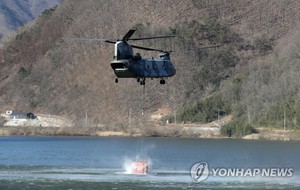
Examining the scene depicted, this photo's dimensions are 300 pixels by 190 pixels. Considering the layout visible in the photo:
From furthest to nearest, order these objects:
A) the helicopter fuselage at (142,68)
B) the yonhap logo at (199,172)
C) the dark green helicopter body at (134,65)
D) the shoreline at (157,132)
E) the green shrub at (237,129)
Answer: the green shrub at (237,129)
the shoreline at (157,132)
the yonhap logo at (199,172)
the helicopter fuselage at (142,68)
the dark green helicopter body at (134,65)

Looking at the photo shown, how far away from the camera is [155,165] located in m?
83.0

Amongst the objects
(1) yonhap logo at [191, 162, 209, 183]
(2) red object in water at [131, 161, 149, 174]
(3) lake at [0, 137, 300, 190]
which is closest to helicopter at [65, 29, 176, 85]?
(3) lake at [0, 137, 300, 190]

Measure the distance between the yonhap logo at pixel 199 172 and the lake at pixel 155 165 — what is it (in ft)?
1.24

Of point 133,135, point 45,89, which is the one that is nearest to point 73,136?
point 133,135

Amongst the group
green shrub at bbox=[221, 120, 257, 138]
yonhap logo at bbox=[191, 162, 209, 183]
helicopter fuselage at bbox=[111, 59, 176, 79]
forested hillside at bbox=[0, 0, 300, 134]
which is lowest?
yonhap logo at bbox=[191, 162, 209, 183]

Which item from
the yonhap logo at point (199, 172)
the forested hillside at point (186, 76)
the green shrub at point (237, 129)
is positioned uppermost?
the forested hillside at point (186, 76)

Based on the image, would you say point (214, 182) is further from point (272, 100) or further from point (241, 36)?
point (241, 36)

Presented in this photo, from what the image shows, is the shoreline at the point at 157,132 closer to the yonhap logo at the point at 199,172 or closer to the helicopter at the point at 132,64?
the yonhap logo at the point at 199,172

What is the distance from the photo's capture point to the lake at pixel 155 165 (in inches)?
2579

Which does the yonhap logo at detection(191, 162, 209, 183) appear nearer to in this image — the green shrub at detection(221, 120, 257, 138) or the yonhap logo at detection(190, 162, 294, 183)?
the yonhap logo at detection(190, 162, 294, 183)

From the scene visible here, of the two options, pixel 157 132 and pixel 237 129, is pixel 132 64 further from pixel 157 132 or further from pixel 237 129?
pixel 157 132

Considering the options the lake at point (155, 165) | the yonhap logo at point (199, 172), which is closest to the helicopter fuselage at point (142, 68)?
the lake at point (155, 165)

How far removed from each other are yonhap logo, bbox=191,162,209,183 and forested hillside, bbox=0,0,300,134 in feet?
191

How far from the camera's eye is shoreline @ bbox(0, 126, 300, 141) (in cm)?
13344
